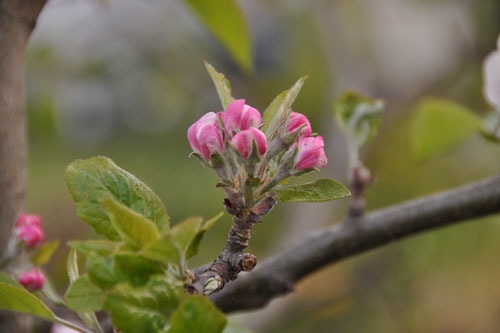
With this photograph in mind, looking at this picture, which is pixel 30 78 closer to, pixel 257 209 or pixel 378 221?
pixel 378 221

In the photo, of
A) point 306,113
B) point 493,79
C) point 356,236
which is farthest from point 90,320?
point 306,113

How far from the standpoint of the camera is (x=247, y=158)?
349mm

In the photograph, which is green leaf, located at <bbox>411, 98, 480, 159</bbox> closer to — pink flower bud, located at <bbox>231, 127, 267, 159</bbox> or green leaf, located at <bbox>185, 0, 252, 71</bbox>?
green leaf, located at <bbox>185, 0, 252, 71</bbox>

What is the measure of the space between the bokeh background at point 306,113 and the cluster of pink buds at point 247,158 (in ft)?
1.34

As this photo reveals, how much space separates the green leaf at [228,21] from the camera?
2.36 feet

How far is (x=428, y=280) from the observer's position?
64.0 inches

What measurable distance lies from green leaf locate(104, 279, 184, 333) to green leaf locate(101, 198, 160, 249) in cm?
2

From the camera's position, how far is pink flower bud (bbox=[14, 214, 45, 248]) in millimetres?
482

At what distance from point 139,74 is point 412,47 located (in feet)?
3.12

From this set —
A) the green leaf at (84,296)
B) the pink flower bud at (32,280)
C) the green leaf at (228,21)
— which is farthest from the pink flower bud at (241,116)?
the green leaf at (228,21)

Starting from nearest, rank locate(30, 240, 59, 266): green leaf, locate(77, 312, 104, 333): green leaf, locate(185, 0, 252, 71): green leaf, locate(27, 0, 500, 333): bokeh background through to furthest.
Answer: locate(77, 312, 104, 333): green leaf < locate(30, 240, 59, 266): green leaf < locate(185, 0, 252, 71): green leaf < locate(27, 0, 500, 333): bokeh background

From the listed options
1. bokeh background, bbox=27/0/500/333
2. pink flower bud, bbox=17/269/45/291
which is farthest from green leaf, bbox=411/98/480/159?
pink flower bud, bbox=17/269/45/291

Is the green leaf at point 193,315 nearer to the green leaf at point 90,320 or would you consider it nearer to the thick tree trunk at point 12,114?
the green leaf at point 90,320

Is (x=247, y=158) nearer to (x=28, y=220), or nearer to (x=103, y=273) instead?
(x=103, y=273)
